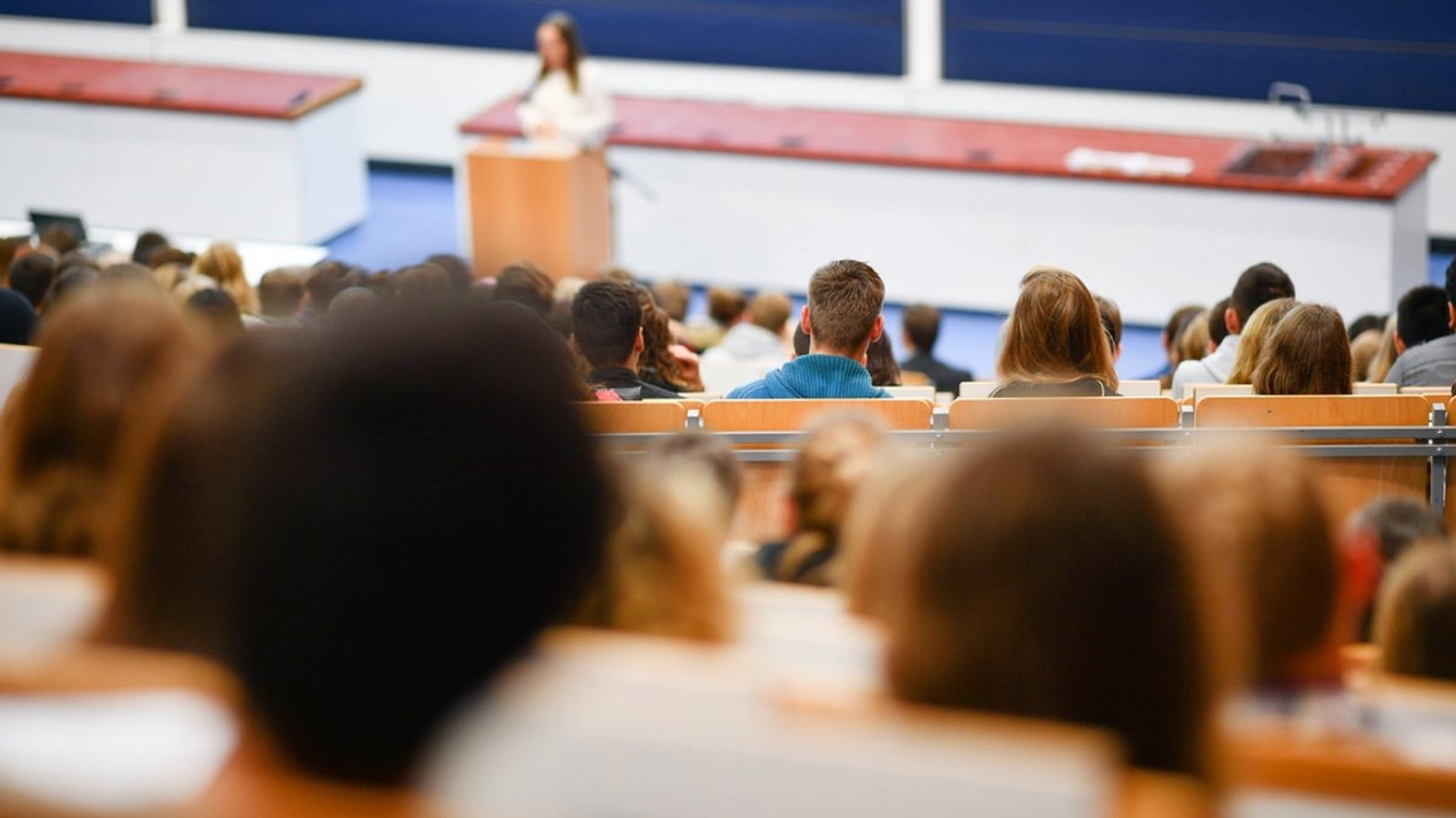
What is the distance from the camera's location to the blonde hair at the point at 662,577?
169 cm

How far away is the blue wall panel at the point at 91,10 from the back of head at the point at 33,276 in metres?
5.68

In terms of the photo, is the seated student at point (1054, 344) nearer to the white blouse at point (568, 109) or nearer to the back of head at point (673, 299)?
the back of head at point (673, 299)

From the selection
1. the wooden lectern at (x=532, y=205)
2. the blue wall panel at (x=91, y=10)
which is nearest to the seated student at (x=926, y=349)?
the wooden lectern at (x=532, y=205)

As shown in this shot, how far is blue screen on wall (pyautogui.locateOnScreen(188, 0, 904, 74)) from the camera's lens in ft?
31.1

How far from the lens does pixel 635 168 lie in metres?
8.81

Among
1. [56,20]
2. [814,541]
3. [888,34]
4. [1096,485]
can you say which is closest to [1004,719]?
[1096,485]

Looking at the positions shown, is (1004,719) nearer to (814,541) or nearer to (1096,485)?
(1096,485)

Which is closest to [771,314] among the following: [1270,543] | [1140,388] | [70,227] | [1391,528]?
[1140,388]

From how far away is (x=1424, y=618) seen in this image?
182cm

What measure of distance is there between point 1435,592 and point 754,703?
98 cm

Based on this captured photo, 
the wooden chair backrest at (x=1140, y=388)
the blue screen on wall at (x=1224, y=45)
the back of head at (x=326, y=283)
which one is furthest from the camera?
the blue screen on wall at (x=1224, y=45)

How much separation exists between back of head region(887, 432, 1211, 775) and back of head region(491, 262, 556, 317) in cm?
402

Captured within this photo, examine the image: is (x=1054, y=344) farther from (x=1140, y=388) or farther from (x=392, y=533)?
(x=392, y=533)

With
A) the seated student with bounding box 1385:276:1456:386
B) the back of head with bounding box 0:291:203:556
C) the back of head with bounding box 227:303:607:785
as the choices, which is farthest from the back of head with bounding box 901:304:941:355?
the back of head with bounding box 227:303:607:785
